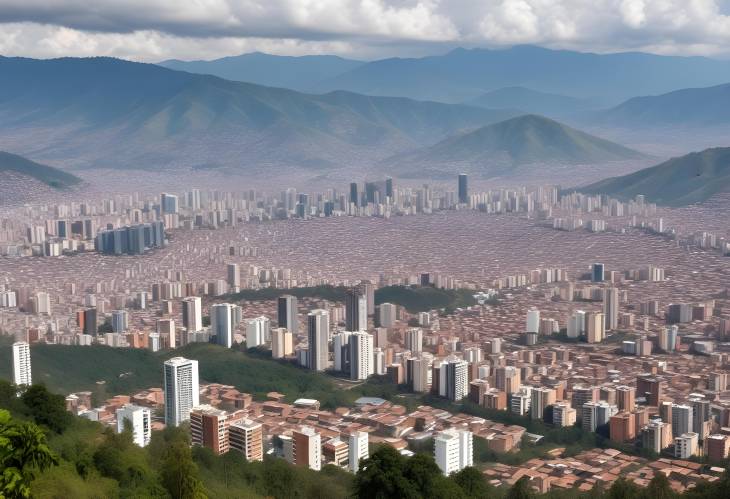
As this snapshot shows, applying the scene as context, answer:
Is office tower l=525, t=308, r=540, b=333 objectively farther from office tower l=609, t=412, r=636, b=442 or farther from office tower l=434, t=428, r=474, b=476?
office tower l=434, t=428, r=474, b=476

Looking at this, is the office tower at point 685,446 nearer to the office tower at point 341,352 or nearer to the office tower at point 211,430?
the office tower at point 211,430

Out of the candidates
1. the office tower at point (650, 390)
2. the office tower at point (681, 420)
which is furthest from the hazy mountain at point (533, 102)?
the office tower at point (681, 420)

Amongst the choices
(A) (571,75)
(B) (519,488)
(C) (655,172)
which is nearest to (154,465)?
(B) (519,488)

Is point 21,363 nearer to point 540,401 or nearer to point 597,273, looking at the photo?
point 540,401

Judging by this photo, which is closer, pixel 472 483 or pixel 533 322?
pixel 472 483

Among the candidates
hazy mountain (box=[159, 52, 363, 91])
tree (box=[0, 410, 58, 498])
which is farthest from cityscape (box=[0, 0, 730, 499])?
hazy mountain (box=[159, 52, 363, 91])

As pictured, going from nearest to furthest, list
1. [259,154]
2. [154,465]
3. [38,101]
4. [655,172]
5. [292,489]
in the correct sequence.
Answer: [154,465] < [292,489] < [655,172] < [259,154] < [38,101]

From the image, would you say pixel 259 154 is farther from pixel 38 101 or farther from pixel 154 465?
pixel 154 465

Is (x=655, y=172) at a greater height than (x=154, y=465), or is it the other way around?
(x=655, y=172)

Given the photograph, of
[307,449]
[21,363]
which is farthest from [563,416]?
[21,363]
